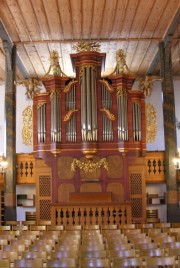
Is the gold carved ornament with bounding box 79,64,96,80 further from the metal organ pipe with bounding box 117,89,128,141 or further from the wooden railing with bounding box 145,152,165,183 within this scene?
the wooden railing with bounding box 145,152,165,183

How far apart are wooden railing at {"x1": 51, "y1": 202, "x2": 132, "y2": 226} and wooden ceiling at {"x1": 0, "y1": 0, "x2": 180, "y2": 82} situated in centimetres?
750

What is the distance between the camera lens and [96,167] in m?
20.9

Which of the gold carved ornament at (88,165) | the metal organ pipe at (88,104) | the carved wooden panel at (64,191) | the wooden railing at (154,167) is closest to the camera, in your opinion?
the metal organ pipe at (88,104)

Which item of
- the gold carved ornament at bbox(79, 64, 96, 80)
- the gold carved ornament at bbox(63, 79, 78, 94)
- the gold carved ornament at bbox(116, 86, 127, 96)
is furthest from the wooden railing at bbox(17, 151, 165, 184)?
the gold carved ornament at bbox(79, 64, 96, 80)

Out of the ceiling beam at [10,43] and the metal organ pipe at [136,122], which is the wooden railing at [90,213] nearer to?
the metal organ pipe at [136,122]

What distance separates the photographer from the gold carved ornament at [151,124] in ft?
88.6

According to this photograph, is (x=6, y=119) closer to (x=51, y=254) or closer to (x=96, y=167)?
(x=96, y=167)

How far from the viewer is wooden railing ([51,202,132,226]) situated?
19.1 metres

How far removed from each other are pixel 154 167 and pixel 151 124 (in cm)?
611

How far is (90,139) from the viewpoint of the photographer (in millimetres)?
19953

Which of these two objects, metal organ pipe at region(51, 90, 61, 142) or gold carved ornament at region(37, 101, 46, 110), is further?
gold carved ornament at region(37, 101, 46, 110)

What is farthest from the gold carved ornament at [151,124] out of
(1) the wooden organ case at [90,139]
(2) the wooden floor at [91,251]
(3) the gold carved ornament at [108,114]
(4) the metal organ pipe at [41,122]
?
(2) the wooden floor at [91,251]

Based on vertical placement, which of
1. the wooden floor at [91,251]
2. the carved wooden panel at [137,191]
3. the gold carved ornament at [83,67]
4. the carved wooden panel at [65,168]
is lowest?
the wooden floor at [91,251]

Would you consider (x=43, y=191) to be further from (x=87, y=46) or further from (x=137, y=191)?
(x=87, y=46)
